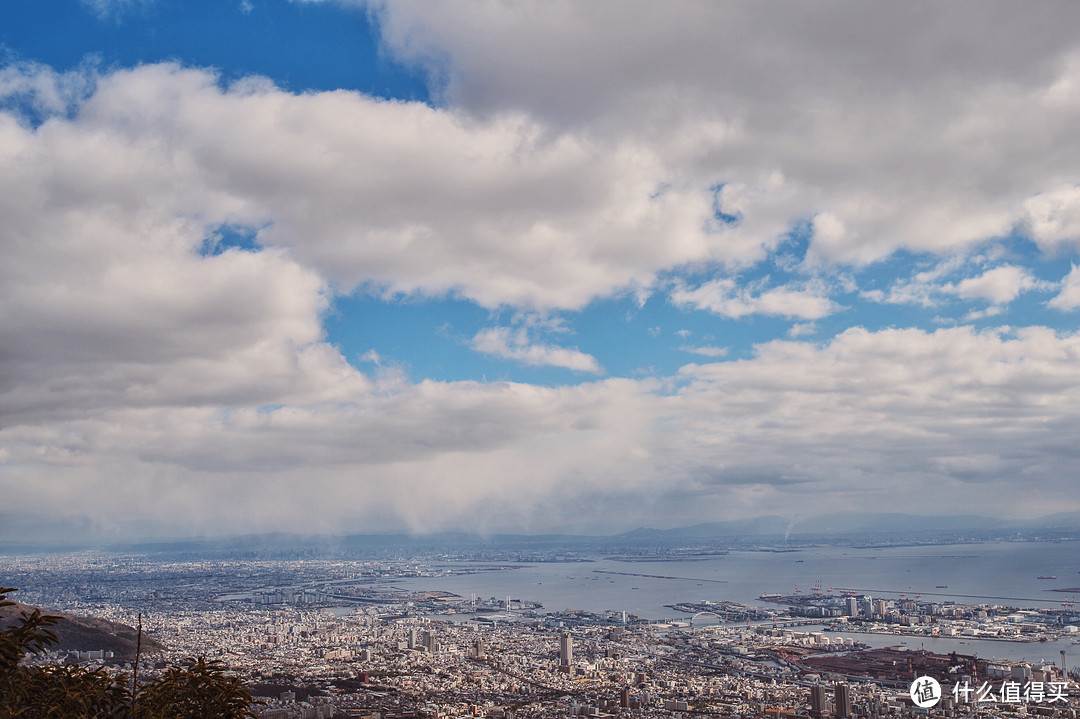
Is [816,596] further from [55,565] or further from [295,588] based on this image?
[55,565]

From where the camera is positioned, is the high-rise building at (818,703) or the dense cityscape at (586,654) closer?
the high-rise building at (818,703)

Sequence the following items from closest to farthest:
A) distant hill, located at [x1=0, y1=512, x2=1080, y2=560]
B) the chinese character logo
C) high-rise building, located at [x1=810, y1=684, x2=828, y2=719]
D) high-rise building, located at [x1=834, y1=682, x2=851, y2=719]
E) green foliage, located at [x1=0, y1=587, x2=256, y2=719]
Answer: green foliage, located at [x1=0, y1=587, x2=256, y2=719] < high-rise building, located at [x1=834, y1=682, x2=851, y2=719] < high-rise building, located at [x1=810, y1=684, x2=828, y2=719] < the chinese character logo < distant hill, located at [x1=0, y1=512, x2=1080, y2=560]

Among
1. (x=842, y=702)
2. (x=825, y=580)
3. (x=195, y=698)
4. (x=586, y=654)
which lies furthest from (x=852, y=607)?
(x=195, y=698)

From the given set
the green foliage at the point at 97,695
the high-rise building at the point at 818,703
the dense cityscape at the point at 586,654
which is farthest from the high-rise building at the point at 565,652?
the green foliage at the point at 97,695

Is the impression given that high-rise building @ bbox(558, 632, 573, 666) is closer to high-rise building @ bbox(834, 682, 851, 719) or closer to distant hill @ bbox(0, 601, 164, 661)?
high-rise building @ bbox(834, 682, 851, 719)

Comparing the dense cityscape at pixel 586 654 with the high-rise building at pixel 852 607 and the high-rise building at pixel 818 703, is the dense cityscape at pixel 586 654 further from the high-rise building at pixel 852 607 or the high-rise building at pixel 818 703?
the high-rise building at pixel 852 607

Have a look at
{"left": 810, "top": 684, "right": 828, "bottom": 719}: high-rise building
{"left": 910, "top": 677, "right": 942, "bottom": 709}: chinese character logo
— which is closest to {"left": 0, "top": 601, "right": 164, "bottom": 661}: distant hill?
{"left": 810, "top": 684, "right": 828, "bottom": 719}: high-rise building

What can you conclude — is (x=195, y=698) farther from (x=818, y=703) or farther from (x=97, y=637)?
(x=97, y=637)
